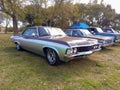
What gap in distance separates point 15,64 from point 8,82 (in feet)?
5.28

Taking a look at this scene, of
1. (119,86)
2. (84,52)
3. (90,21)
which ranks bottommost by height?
(119,86)

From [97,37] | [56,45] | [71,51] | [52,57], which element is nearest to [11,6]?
[97,37]

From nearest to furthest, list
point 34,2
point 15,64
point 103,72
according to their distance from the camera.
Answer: point 103,72 → point 15,64 → point 34,2

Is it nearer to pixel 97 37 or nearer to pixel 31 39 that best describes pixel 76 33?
pixel 97 37

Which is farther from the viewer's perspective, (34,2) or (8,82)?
(34,2)

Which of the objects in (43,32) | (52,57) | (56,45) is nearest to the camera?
(56,45)

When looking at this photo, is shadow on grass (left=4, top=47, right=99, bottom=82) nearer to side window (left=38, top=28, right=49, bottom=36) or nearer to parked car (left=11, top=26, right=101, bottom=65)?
parked car (left=11, top=26, right=101, bottom=65)

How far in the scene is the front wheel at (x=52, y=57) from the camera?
5.14m

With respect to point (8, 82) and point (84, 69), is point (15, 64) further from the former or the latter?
point (84, 69)

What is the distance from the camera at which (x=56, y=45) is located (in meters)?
4.98

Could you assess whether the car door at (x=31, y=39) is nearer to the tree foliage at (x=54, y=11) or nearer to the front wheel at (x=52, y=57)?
the front wheel at (x=52, y=57)

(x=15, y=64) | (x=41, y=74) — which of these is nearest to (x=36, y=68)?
(x=41, y=74)

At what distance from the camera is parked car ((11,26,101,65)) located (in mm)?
4695

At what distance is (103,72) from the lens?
16.0 feet
